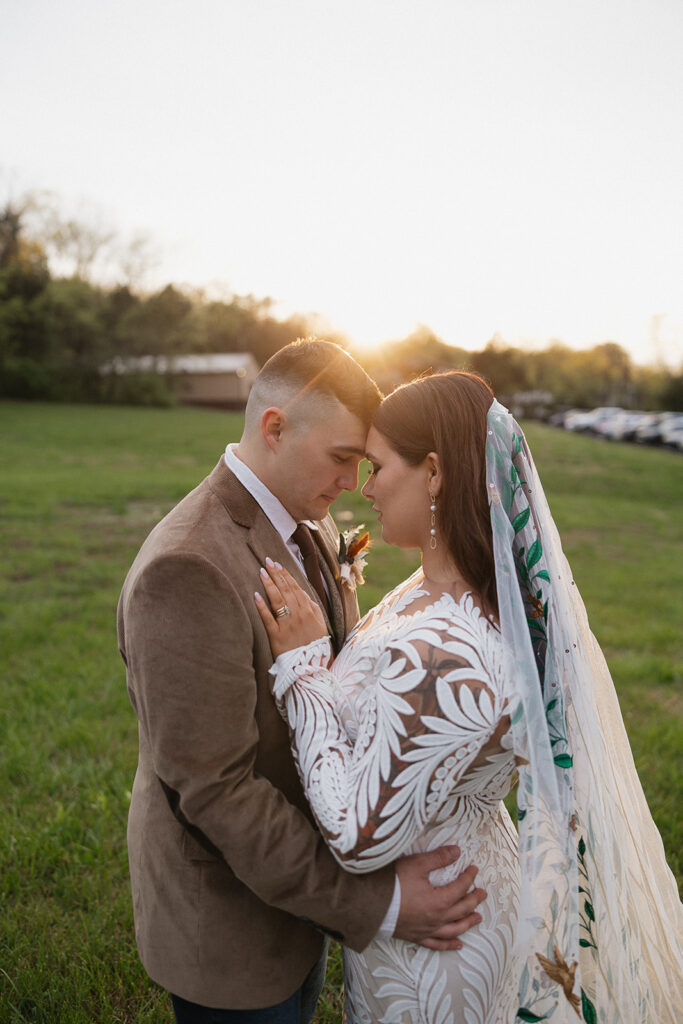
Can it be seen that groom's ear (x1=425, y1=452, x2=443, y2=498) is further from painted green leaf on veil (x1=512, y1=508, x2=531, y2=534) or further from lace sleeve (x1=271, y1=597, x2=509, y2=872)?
lace sleeve (x1=271, y1=597, x2=509, y2=872)

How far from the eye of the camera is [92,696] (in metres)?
6.21

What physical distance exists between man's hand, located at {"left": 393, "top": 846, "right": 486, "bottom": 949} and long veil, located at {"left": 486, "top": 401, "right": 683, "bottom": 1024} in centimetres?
16

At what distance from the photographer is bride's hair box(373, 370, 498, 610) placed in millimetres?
2309

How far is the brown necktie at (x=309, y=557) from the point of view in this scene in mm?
2701

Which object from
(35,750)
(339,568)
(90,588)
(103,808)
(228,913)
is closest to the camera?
(228,913)

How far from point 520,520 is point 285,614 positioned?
0.79 metres

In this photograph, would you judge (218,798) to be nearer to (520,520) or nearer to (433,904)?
(433,904)

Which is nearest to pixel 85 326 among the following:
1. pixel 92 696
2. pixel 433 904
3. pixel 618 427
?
pixel 618 427

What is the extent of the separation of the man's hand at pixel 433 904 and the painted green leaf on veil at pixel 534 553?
881 mm

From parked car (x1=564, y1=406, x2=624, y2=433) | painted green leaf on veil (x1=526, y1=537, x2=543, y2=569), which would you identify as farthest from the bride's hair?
parked car (x1=564, y1=406, x2=624, y2=433)

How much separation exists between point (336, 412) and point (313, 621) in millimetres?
726

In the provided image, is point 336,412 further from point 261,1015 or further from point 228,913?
point 261,1015

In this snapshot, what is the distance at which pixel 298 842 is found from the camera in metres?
2.06

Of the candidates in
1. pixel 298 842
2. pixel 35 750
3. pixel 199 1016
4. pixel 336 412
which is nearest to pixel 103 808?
pixel 35 750
